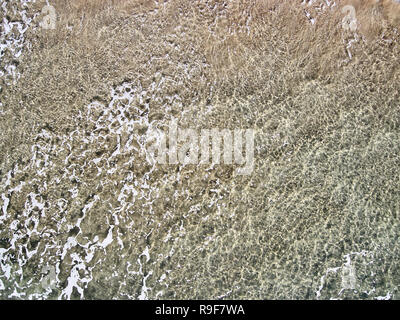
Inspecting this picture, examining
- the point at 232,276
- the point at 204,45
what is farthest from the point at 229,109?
the point at 232,276

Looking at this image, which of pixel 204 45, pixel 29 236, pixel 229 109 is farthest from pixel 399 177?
pixel 29 236

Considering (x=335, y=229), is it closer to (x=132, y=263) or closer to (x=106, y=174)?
(x=132, y=263)

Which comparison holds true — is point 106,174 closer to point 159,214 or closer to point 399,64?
point 159,214

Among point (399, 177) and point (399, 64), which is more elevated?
point (399, 64)

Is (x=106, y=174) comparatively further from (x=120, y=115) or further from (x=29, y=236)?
(x=29, y=236)

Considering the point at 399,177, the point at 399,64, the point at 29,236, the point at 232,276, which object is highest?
the point at 399,64

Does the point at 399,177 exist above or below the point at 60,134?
below
